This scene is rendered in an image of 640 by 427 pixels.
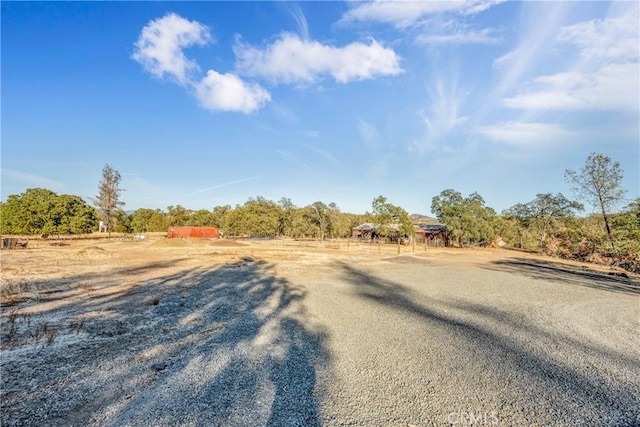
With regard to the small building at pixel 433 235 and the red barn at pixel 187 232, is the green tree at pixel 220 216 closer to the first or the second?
the red barn at pixel 187 232

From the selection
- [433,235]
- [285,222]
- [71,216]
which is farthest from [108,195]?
[433,235]

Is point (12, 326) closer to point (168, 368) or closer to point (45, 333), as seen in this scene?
point (45, 333)

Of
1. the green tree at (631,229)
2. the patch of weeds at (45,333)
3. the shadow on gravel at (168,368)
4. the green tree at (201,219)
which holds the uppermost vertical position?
the green tree at (201,219)

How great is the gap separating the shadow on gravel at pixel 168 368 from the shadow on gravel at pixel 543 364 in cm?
360

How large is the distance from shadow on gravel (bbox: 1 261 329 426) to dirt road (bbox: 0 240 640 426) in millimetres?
30

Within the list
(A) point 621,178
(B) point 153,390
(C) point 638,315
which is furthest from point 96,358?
(A) point 621,178

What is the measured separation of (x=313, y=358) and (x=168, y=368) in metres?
3.00

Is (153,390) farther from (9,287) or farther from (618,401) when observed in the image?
(9,287)

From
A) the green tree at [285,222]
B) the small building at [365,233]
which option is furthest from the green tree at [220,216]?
the small building at [365,233]

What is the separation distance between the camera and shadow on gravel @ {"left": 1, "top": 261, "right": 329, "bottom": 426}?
14.5 ft

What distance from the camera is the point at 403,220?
40156 mm

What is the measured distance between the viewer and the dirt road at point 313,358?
454cm

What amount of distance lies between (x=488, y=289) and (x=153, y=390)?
15.3 meters

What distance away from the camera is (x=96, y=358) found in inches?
244
